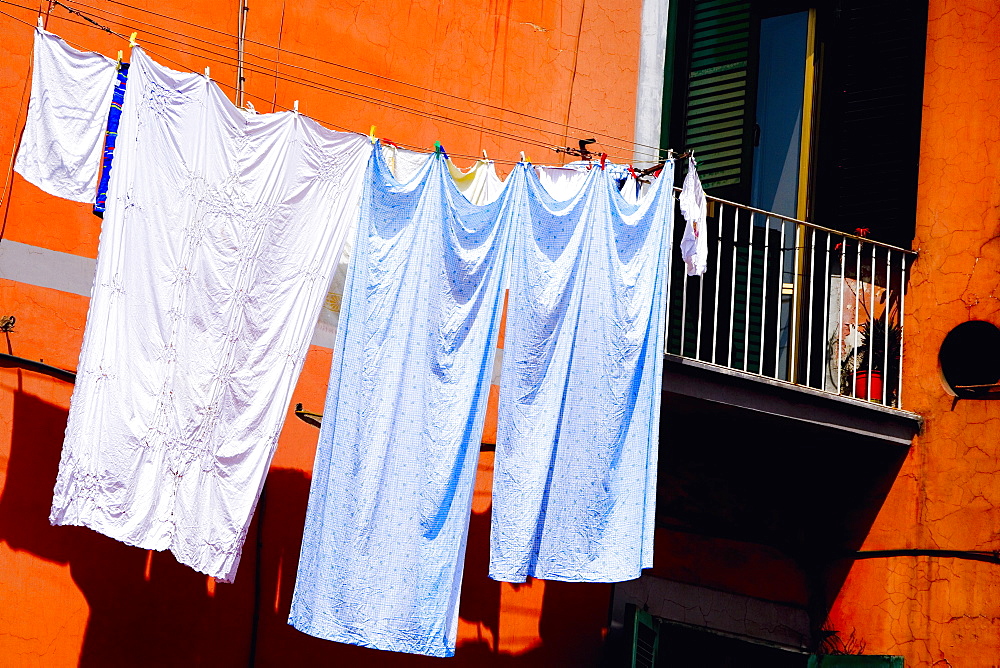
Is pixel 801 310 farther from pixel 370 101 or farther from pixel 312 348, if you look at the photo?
pixel 312 348

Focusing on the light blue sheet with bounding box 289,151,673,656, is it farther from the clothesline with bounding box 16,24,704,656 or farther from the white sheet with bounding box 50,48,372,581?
the white sheet with bounding box 50,48,372,581

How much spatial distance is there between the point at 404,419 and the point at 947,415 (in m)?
Answer: 3.85

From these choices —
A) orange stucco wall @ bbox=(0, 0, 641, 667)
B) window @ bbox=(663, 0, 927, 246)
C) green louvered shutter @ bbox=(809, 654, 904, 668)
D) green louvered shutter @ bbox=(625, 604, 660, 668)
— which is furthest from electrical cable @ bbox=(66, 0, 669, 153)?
green louvered shutter @ bbox=(809, 654, 904, 668)

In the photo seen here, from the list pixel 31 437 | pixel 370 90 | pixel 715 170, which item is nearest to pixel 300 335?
pixel 31 437

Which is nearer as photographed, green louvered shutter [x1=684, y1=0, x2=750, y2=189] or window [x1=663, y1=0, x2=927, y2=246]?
window [x1=663, y1=0, x2=927, y2=246]

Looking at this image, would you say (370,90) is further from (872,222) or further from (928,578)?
(928,578)

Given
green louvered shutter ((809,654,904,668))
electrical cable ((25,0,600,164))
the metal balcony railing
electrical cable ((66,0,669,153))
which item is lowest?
green louvered shutter ((809,654,904,668))

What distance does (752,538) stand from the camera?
8.66 meters

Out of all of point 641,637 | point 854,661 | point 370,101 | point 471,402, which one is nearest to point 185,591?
point 471,402

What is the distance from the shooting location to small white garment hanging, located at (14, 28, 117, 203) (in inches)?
237

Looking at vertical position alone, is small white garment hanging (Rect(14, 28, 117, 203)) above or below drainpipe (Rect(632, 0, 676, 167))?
below

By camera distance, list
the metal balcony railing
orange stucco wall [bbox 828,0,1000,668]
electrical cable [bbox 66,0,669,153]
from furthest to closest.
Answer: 1. the metal balcony railing
2. orange stucco wall [bbox 828,0,1000,668]
3. electrical cable [bbox 66,0,669,153]

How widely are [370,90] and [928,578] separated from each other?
4558 mm

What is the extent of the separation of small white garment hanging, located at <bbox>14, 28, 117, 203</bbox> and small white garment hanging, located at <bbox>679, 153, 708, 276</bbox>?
10.5 ft
